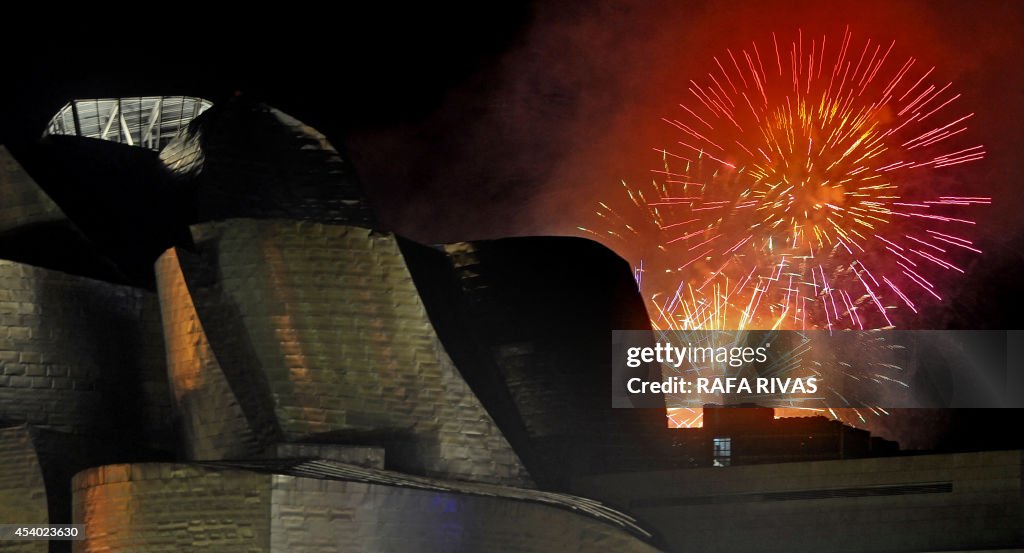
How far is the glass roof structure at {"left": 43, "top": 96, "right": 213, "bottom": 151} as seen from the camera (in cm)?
3481

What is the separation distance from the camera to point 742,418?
30.8 m

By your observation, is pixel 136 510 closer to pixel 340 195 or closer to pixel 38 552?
pixel 38 552

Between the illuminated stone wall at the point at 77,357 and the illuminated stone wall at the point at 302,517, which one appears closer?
the illuminated stone wall at the point at 302,517

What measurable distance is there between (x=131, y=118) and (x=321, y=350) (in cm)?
1375

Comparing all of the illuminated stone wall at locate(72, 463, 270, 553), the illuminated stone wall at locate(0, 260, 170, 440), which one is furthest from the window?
the illuminated stone wall at locate(72, 463, 270, 553)

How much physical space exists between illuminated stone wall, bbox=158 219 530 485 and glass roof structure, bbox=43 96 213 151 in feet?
38.4

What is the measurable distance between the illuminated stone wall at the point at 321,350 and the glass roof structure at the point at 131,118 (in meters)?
11.7

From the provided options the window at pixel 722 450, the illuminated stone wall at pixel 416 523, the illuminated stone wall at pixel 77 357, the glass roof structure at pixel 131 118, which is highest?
the glass roof structure at pixel 131 118

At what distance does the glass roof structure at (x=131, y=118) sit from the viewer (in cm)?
3481

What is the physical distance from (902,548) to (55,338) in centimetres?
1265

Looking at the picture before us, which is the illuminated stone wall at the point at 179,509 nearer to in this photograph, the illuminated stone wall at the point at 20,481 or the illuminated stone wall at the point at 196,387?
the illuminated stone wall at the point at 20,481

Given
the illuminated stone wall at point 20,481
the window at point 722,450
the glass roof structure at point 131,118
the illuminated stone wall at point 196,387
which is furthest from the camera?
the glass roof structure at point 131,118

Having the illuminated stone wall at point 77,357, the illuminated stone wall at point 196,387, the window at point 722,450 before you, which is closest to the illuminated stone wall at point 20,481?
the illuminated stone wall at point 77,357

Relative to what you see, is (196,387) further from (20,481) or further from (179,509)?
(179,509)
